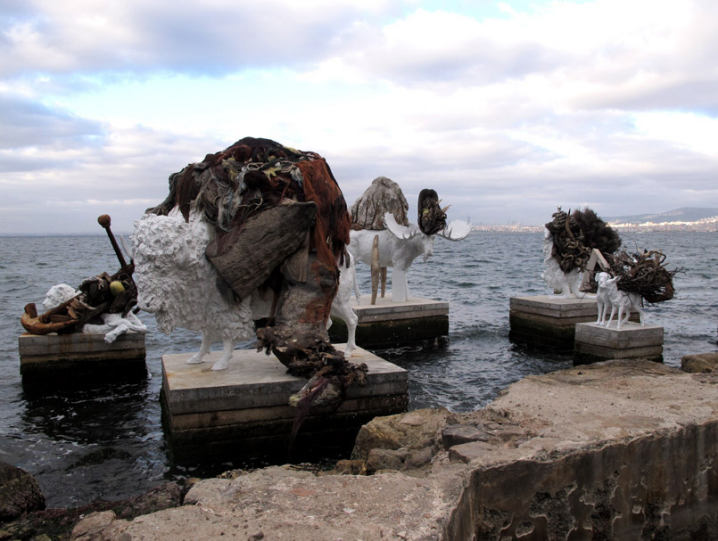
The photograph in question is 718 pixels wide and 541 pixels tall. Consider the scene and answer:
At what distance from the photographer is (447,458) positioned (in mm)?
4457

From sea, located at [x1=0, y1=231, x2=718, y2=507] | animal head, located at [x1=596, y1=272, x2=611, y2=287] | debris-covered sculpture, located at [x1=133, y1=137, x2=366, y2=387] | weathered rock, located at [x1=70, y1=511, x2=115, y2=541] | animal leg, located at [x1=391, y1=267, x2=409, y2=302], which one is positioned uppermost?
debris-covered sculpture, located at [x1=133, y1=137, x2=366, y2=387]

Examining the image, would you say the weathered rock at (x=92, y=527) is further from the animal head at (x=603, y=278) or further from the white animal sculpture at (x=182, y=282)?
the animal head at (x=603, y=278)

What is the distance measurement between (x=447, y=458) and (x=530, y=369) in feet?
27.5

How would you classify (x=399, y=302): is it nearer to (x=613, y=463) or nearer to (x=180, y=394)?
(x=180, y=394)

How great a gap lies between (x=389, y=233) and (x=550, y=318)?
4242mm

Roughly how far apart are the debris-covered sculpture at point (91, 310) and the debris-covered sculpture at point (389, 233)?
571 centimetres

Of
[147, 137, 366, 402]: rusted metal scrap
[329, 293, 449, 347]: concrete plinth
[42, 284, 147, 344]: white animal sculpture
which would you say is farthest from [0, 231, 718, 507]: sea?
[147, 137, 366, 402]: rusted metal scrap

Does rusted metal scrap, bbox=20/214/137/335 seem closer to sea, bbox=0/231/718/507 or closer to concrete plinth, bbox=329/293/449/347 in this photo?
sea, bbox=0/231/718/507

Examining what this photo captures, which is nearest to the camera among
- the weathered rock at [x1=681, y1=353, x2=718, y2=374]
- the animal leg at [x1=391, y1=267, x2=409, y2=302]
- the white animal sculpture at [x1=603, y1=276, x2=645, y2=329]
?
the weathered rock at [x1=681, y1=353, x2=718, y2=374]

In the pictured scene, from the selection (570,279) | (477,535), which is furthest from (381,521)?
(570,279)

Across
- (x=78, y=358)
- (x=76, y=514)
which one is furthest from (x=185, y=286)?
(x=78, y=358)

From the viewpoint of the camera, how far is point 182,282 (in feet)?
21.2

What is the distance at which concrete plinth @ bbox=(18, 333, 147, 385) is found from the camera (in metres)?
9.72

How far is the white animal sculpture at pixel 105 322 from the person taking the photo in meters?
9.93
